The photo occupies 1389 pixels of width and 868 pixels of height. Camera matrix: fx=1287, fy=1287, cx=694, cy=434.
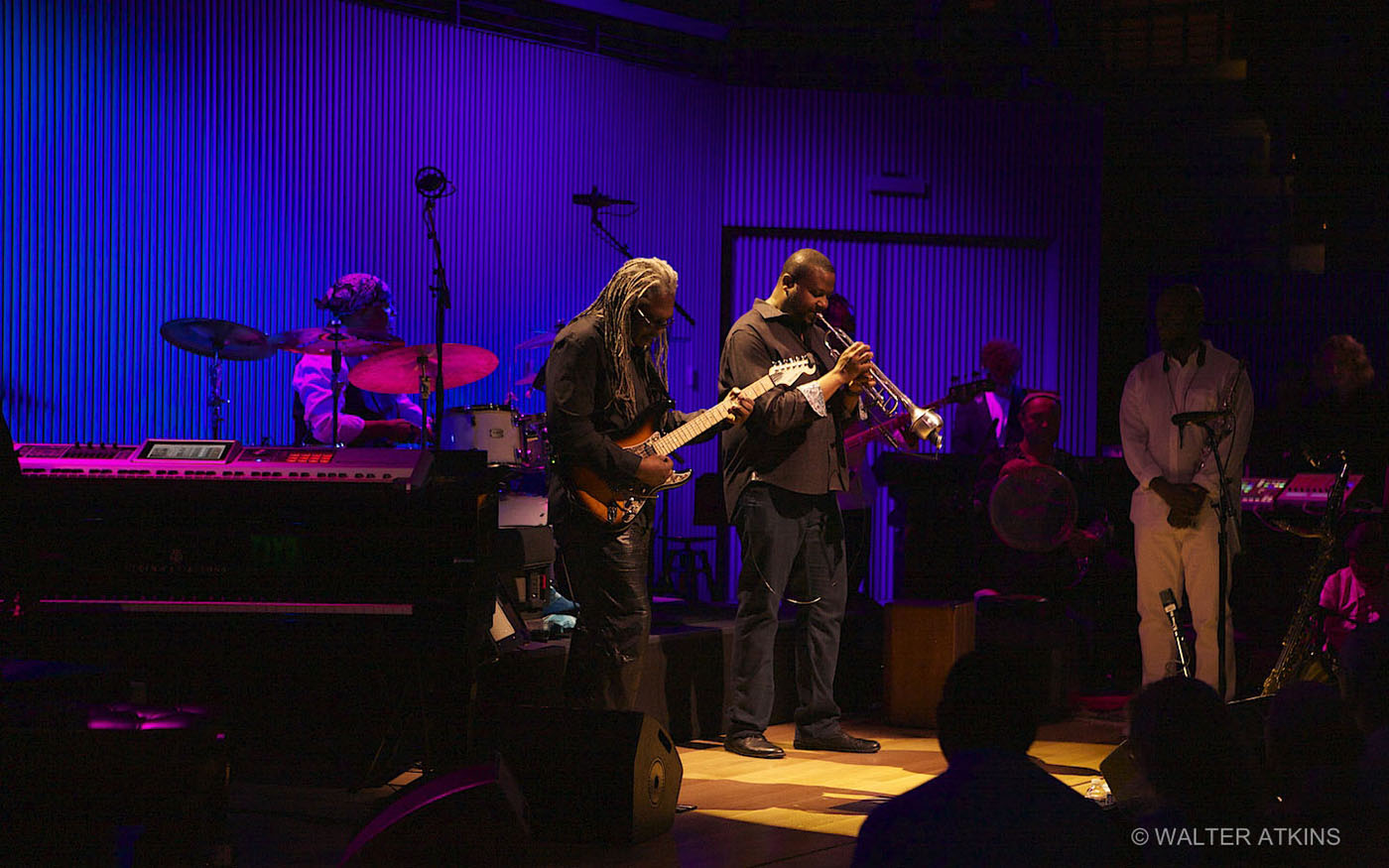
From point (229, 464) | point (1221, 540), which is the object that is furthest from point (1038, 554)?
point (229, 464)

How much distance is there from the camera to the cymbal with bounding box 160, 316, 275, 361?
6.41 meters

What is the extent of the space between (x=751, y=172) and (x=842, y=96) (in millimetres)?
970

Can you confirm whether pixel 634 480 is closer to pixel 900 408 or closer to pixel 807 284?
pixel 807 284

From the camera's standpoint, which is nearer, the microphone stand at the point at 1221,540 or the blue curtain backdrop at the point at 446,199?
the microphone stand at the point at 1221,540

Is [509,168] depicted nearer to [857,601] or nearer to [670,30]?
[670,30]

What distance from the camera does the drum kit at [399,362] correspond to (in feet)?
21.2

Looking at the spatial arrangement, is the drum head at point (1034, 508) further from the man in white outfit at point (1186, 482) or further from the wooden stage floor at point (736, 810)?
the wooden stage floor at point (736, 810)

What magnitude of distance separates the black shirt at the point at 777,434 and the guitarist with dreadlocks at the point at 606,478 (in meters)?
0.72

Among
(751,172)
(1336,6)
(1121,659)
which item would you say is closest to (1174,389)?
(1121,659)

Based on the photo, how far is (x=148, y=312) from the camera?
781 centimetres

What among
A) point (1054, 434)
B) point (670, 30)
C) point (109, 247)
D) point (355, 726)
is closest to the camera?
point (355, 726)

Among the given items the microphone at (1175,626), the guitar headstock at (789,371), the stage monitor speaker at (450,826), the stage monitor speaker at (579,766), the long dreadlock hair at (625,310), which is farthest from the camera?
the microphone at (1175,626)

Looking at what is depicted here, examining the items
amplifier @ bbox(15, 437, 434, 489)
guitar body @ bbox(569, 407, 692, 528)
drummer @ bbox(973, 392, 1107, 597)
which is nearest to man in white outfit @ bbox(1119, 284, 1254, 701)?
drummer @ bbox(973, 392, 1107, 597)

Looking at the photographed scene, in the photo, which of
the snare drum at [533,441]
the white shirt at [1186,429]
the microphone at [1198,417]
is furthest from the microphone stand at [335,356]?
the microphone at [1198,417]
